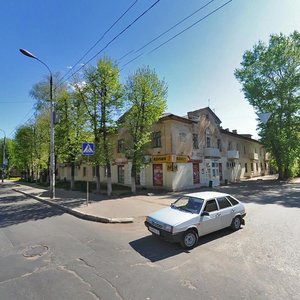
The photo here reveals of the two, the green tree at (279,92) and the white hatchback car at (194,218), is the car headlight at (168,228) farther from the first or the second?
the green tree at (279,92)

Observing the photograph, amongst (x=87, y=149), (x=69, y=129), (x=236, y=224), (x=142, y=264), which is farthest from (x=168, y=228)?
(x=69, y=129)

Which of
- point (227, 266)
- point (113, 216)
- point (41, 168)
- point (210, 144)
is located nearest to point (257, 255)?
point (227, 266)

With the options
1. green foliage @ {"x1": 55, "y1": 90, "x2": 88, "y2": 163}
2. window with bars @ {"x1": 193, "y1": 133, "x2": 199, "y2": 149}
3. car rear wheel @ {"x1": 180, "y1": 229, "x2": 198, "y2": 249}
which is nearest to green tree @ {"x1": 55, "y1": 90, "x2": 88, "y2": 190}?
green foliage @ {"x1": 55, "y1": 90, "x2": 88, "y2": 163}

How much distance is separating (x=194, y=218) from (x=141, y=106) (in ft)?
40.1

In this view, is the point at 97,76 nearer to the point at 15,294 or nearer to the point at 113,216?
the point at 113,216

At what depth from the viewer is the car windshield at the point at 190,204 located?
6910 mm

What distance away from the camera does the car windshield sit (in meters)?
6.91

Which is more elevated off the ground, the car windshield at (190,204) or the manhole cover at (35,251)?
the car windshield at (190,204)

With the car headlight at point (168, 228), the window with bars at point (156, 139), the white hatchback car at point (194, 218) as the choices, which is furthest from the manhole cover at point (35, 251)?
the window with bars at point (156, 139)

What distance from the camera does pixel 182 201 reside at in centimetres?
767

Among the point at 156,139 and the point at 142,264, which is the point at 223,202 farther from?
the point at 156,139

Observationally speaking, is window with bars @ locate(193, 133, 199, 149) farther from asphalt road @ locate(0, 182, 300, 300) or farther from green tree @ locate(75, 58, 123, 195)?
asphalt road @ locate(0, 182, 300, 300)

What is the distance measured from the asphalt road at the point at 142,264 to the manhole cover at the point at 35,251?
25 mm

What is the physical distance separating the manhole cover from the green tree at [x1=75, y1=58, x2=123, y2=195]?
1025 cm
